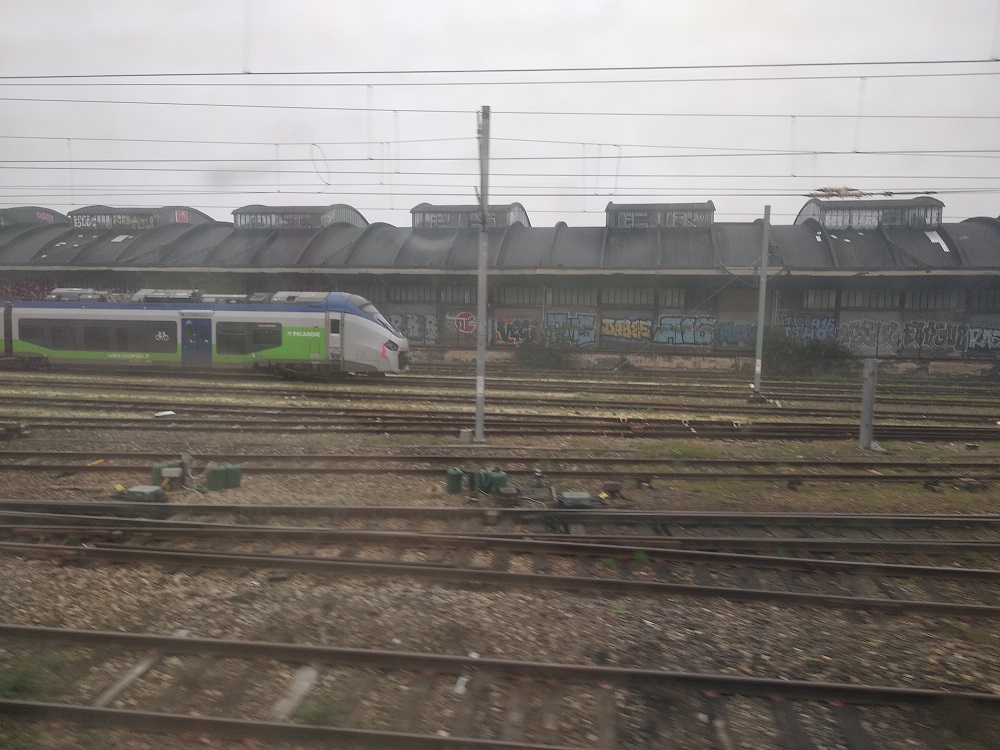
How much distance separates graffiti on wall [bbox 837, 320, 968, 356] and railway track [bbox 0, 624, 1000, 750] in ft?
90.5

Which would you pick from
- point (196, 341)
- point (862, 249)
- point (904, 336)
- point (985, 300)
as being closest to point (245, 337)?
point (196, 341)

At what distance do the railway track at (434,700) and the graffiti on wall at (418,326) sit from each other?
2705cm

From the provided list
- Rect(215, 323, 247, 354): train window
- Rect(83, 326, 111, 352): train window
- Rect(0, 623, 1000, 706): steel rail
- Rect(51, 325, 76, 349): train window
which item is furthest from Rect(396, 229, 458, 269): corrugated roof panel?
Rect(0, 623, 1000, 706): steel rail

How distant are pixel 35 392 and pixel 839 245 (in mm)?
30237

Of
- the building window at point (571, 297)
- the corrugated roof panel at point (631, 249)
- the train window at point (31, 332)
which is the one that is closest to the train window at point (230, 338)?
the train window at point (31, 332)

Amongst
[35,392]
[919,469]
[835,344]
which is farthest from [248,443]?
[835,344]

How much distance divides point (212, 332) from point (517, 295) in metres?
14.6

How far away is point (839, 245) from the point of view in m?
29.9

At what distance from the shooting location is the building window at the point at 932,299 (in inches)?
1093

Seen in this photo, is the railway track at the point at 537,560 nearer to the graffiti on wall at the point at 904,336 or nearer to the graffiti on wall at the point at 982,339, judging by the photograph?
the graffiti on wall at the point at 904,336

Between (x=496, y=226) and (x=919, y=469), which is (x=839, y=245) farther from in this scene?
(x=919, y=469)

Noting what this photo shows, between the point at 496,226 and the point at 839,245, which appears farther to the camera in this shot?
the point at 496,226

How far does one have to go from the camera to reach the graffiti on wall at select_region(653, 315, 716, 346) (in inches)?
1163

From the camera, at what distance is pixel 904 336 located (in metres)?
28.2
